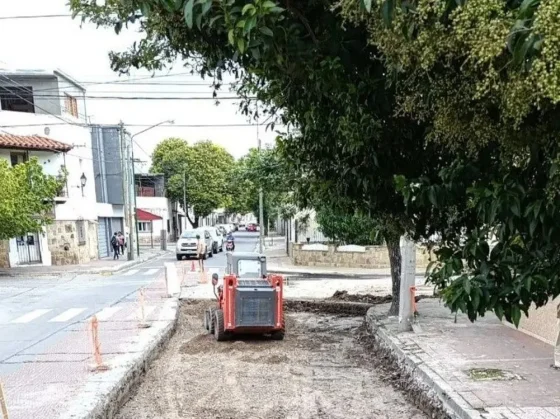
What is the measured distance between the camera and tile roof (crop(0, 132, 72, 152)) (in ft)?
88.3

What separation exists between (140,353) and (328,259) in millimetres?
18353

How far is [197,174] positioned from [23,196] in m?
35.3

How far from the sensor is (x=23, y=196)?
23062mm

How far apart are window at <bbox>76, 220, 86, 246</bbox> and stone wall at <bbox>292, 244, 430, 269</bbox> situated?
1293 cm

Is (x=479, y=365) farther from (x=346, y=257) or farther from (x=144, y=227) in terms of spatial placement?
(x=144, y=227)

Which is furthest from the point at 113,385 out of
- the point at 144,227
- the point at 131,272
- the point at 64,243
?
the point at 144,227

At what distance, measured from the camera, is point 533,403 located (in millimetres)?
5816

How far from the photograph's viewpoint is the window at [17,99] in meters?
30.8

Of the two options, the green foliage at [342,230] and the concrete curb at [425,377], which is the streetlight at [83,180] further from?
the concrete curb at [425,377]

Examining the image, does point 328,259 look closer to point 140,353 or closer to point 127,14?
point 140,353

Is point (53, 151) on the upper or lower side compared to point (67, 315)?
upper

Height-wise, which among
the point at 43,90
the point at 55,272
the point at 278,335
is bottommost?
the point at 278,335

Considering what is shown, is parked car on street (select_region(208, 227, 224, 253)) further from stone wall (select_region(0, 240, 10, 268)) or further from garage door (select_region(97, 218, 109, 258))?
stone wall (select_region(0, 240, 10, 268))

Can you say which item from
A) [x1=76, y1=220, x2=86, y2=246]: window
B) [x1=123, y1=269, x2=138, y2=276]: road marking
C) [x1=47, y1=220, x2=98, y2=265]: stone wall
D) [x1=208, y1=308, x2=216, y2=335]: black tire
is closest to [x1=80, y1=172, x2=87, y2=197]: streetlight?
[x1=76, y1=220, x2=86, y2=246]: window
